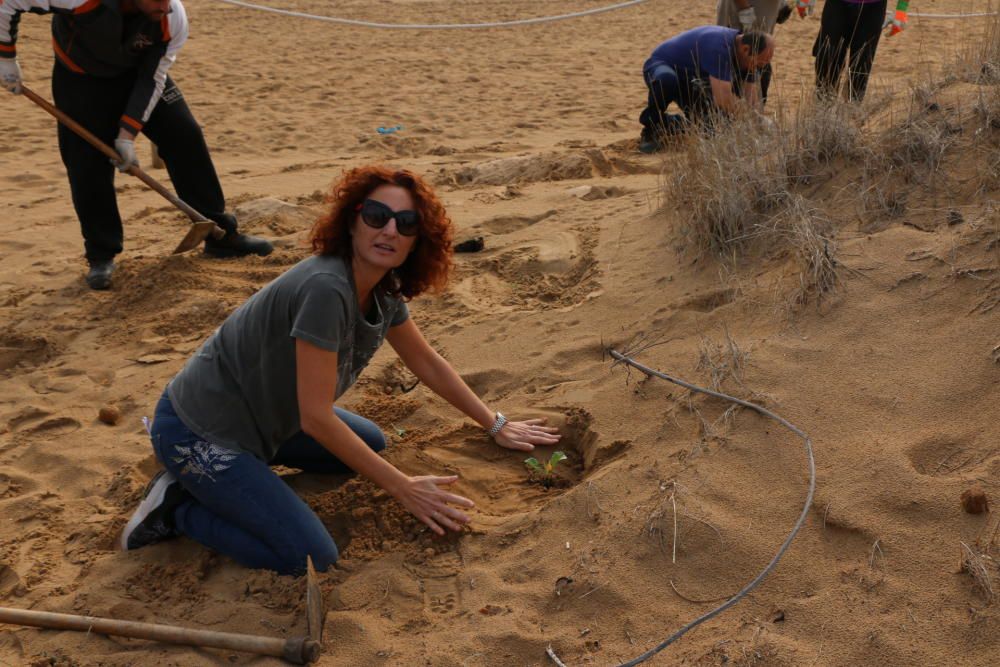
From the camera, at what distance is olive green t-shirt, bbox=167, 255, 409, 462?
2.53 meters

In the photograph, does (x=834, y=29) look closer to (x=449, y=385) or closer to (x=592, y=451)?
(x=592, y=451)

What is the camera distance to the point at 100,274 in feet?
15.6

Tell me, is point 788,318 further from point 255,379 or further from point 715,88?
point 715,88

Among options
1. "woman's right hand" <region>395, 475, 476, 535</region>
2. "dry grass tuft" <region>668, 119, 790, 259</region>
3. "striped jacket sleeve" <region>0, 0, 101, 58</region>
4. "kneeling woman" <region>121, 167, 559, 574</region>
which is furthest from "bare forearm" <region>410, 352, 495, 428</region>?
"striped jacket sleeve" <region>0, 0, 101, 58</region>

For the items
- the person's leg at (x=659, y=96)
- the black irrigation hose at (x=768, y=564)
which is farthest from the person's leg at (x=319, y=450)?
the person's leg at (x=659, y=96)

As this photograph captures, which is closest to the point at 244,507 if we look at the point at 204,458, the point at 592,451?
the point at 204,458

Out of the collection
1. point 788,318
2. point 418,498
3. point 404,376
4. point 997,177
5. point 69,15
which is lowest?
point 404,376

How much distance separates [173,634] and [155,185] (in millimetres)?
2941

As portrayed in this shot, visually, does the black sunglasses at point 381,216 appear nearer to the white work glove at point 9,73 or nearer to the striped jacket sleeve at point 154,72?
the striped jacket sleeve at point 154,72

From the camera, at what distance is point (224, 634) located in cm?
238

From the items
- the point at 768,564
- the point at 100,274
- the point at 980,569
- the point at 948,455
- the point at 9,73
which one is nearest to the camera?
the point at 980,569

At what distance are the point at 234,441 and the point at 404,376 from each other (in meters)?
1.21

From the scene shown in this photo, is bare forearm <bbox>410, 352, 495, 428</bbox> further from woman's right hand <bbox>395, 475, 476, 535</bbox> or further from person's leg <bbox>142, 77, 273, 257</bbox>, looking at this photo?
person's leg <bbox>142, 77, 273, 257</bbox>

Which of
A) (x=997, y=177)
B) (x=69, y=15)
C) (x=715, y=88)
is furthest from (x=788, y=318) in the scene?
(x=69, y=15)
